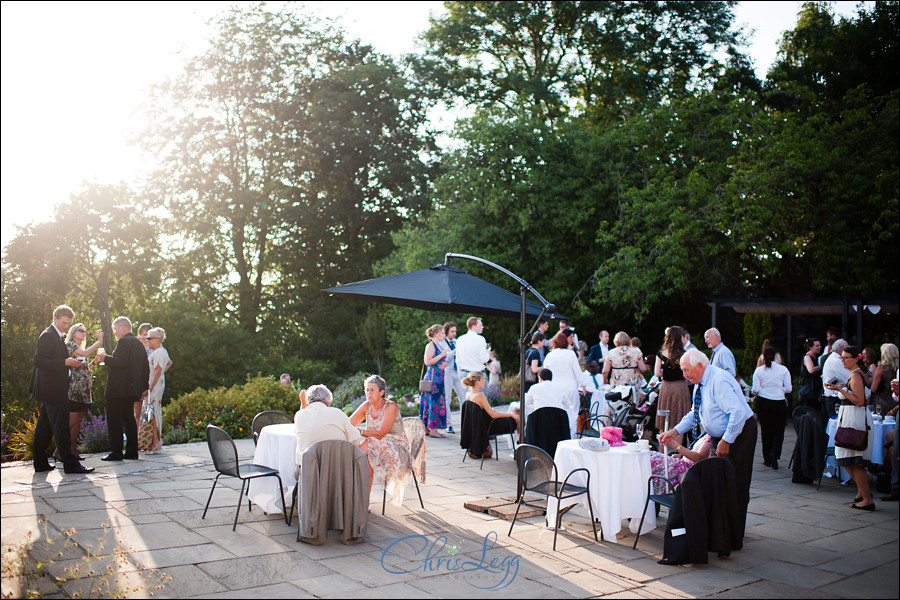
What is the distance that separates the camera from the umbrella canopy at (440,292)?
7.15 m

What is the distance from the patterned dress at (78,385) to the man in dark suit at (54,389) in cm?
30

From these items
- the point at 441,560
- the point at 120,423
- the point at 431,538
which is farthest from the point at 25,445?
the point at 441,560

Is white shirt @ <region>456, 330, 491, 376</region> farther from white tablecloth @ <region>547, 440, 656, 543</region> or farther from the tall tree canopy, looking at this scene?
the tall tree canopy

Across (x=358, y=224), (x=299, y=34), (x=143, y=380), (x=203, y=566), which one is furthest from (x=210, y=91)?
(x=203, y=566)

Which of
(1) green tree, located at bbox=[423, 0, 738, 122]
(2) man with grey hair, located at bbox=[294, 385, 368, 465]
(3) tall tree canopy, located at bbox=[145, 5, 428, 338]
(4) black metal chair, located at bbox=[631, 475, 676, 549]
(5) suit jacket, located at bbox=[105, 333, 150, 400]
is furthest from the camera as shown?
(3) tall tree canopy, located at bbox=[145, 5, 428, 338]

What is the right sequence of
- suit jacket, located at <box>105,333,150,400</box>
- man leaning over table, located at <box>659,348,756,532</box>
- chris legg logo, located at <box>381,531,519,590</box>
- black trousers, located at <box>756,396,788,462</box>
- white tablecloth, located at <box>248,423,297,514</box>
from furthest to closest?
black trousers, located at <box>756,396,788,462</box>, suit jacket, located at <box>105,333,150,400</box>, white tablecloth, located at <box>248,423,297,514</box>, man leaning over table, located at <box>659,348,756,532</box>, chris legg logo, located at <box>381,531,519,590</box>

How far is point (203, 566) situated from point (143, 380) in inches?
169

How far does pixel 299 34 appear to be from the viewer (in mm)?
25141

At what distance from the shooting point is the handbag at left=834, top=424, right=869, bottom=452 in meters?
Answer: 6.85

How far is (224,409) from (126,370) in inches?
124

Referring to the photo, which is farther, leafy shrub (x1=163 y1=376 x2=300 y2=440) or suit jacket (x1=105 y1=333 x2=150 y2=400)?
leafy shrub (x1=163 y1=376 x2=300 y2=440)

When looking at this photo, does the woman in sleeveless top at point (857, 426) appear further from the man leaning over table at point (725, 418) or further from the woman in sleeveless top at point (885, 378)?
the man leaning over table at point (725, 418)

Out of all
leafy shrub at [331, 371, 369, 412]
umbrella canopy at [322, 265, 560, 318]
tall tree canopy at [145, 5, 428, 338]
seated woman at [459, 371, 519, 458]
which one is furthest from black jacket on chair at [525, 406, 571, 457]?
tall tree canopy at [145, 5, 428, 338]

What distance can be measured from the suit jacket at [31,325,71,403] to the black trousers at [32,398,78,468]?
93mm
